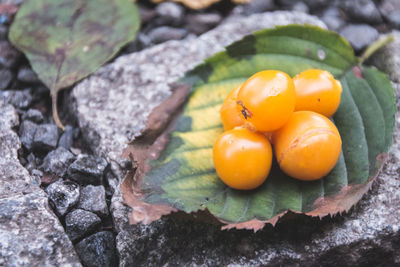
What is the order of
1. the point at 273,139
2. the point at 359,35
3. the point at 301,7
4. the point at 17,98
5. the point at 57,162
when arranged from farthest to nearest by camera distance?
the point at 301,7 → the point at 359,35 → the point at 17,98 → the point at 57,162 → the point at 273,139

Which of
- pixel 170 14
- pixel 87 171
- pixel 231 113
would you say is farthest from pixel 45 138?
pixel 170 14

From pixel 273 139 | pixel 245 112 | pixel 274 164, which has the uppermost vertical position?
pixel 245 112

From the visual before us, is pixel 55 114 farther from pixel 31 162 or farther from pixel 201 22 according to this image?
pixel 201 22

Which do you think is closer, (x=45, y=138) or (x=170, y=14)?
(x=45, y=138)

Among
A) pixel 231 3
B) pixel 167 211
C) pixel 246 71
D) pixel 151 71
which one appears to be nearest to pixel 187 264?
pixel 167 211

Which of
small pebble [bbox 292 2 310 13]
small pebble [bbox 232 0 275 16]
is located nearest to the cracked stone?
small pebble [bbox 232 0 275 16]

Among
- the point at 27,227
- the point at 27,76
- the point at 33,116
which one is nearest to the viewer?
the point at 27,227

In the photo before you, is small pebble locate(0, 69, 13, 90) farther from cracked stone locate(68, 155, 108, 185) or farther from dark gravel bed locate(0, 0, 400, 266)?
cracked stone locate(68, 155, 108, 185)
